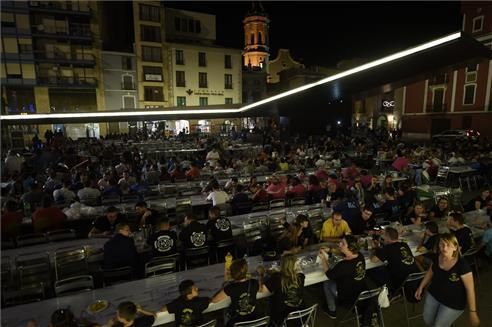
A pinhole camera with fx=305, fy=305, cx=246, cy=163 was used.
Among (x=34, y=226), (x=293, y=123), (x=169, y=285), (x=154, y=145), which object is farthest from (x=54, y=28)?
(x=169, y=285)

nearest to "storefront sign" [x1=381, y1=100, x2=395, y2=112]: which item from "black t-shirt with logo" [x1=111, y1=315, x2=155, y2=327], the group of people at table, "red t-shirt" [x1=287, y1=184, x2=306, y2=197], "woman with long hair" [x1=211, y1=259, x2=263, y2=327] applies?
"red t-shirt" [x1=287, y1=184, x2=306, y2=197]

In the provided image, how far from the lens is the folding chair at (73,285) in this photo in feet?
13.2

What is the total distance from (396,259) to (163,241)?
3566mm

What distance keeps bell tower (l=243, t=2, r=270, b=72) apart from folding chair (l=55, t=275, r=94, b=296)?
48388mm

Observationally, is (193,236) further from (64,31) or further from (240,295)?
(64,31)

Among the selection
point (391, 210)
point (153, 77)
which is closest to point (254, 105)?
point (391, 210)

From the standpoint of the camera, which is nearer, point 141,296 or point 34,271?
point 141,296

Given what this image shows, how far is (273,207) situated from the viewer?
7.78 metres

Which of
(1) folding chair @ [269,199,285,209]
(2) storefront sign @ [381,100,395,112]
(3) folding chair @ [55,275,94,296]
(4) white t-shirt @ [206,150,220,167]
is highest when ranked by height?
(2) storefront sign @ [381,100,395,112]

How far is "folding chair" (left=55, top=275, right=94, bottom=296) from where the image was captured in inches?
159

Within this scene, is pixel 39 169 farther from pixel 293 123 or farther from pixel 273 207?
pixel 293 123

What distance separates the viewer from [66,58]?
105 feet

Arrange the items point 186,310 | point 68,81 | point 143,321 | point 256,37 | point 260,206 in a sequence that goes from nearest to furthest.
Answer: point 143,321 < point 186,310 < point 260,206 < point 68,81 < point 256,37

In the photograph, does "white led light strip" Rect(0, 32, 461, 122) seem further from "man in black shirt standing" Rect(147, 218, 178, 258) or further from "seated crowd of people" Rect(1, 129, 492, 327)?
"man in black shirt standing" Rect(147, 218, 178, 258)
